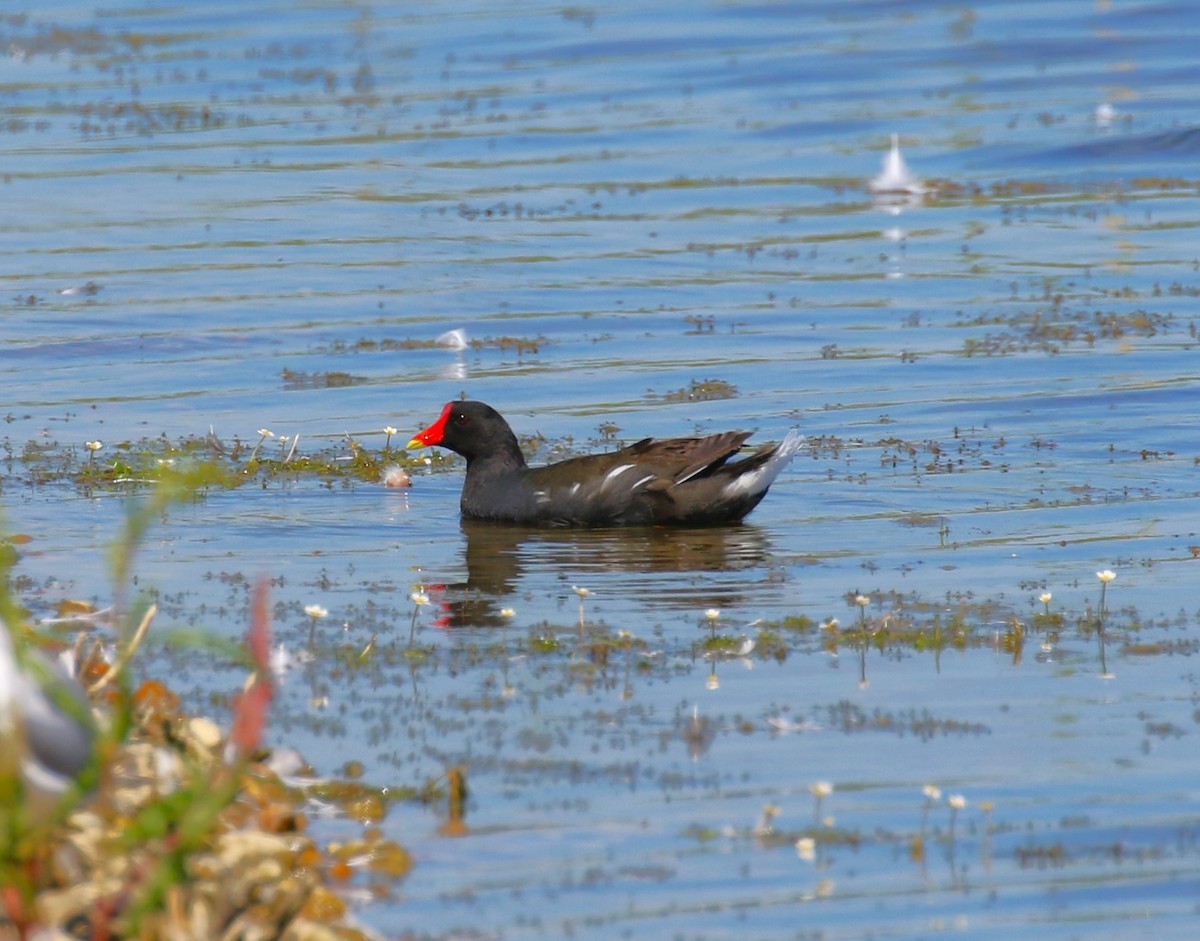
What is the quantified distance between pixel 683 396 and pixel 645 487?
296 centimetres

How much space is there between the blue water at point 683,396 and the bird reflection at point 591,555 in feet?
0.18

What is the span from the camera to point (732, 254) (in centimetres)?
1870

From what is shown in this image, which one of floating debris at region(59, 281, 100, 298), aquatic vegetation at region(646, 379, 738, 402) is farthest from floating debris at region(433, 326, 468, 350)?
floating debris at region(59, 281, 100, 298)

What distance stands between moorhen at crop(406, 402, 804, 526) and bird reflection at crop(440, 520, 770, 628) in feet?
0.23

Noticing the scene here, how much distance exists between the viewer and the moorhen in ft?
A: 36.2

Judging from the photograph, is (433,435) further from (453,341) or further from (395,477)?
(453,341)

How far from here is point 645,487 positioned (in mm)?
11047

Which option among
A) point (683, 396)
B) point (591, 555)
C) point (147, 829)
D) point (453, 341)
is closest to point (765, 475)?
point (591, 555)

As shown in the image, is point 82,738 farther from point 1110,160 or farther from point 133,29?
point 133,29

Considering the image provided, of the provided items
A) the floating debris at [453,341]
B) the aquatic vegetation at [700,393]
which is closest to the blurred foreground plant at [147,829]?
the aquatic vegetation at [700,393]

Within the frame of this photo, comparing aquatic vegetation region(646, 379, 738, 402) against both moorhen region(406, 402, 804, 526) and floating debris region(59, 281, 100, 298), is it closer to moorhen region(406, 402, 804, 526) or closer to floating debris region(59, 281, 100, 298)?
moorhen region(406, 402, 804, 526)

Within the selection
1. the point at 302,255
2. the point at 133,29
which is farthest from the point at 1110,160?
the point at 133,29

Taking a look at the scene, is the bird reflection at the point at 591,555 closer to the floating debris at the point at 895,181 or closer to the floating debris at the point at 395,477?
the floating debris at the point at 395,477

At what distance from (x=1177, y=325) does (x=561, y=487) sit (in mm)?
6418
